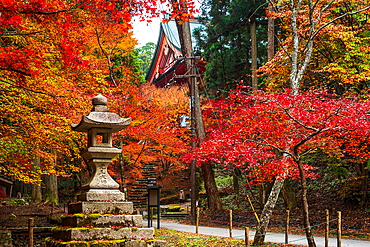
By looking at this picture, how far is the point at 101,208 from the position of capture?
6848mm

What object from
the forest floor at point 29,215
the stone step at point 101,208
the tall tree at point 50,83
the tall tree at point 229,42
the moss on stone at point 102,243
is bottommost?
the forest floor at point 29,215

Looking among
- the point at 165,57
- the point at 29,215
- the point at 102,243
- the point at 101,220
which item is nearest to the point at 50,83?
the point at 101,220

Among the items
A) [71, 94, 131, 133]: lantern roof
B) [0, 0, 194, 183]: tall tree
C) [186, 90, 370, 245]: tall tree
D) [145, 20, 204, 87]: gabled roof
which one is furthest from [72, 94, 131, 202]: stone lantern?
[145, 20, 204, 87]: gabled roof

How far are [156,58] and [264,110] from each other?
26901 millimetres

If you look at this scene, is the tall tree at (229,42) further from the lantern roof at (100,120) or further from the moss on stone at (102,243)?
the moss on stone at (102,243)

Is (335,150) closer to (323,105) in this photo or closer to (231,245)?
(323,105)

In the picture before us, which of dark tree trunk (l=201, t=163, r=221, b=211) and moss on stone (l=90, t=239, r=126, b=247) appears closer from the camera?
moss on stone (l=90, t=239, r=126, b=247)

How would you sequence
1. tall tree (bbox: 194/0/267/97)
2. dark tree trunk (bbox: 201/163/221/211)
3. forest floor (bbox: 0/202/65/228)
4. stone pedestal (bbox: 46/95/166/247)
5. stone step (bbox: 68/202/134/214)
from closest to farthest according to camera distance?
1. stone pedestal (bbox: 46/95/166/247)
2. stone step (bbox: 68/202/134/214)
3. forest floor (bbox: 0/202/65/228)
4. dark tree trunk (bbox: 201/163/221/211)
5. tall tree (bbox: 194/0/267/97)

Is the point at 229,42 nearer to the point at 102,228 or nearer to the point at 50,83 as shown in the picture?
the point at 50,83

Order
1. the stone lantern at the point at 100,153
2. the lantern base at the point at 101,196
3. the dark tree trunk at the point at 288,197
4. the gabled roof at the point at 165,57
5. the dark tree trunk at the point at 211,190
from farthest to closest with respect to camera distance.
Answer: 1. the gabled roof at the point at 165,57
2. the dark tree trunk at the point at 211,190
3. the dark tree trunk at the point at 288,197
4. the stone lantern at the point at 100,153
5. the lantern base at the point at 101,196

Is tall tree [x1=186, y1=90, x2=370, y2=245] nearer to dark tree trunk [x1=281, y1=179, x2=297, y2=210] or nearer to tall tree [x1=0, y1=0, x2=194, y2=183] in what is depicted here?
tall tree [x1=0, y1=0, x2=194, y2=183]

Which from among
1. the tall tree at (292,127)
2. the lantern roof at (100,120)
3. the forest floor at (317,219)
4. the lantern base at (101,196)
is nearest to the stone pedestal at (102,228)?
the lantern base at (101,196)

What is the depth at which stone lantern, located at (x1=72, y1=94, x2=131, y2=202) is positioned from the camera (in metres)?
7.07

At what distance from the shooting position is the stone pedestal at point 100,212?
6.41 metres
